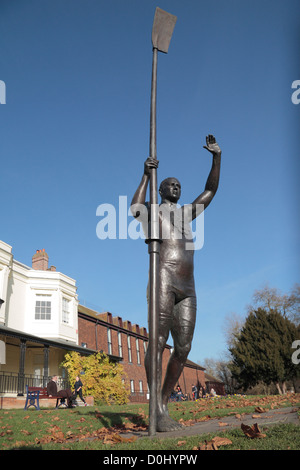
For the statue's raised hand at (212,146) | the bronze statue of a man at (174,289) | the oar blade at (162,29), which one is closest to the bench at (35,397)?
the bronze statue of a man at (174,289)

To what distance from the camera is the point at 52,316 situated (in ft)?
85.9

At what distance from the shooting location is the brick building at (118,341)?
1251 inches

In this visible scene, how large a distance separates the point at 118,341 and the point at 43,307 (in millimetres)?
13336

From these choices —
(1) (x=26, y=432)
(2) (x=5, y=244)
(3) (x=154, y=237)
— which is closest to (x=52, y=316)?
(2) (x=5, y=244)

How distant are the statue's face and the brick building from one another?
27136 mm

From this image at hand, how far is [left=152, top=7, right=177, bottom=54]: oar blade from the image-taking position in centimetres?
472

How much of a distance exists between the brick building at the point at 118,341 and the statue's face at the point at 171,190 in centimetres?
2714

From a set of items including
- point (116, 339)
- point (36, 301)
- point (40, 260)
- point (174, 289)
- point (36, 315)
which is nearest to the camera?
point (174, 289)

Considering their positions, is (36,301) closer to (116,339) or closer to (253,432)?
(116,339)

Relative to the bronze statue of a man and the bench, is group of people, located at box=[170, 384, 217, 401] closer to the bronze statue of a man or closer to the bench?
the bronze statue of a man

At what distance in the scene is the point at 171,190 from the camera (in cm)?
493

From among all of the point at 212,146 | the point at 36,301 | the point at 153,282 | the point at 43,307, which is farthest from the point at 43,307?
the point at 153,282

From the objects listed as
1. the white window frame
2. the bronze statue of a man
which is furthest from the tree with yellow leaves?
the bronze statue of a man
